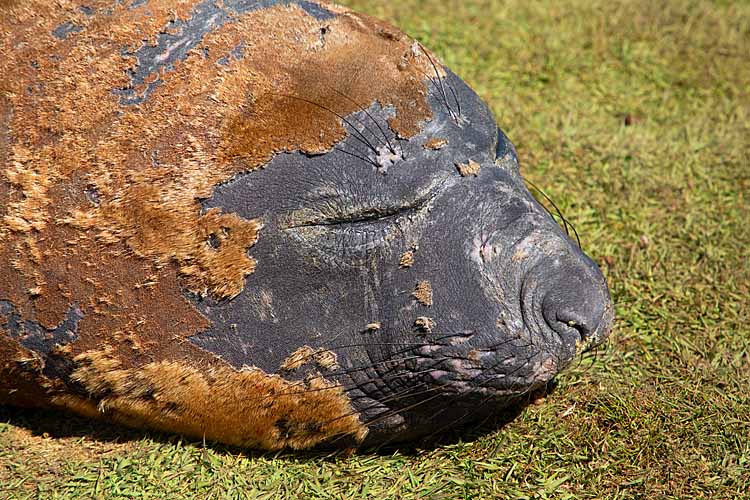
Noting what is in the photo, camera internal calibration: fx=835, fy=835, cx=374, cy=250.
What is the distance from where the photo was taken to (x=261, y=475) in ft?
8.79

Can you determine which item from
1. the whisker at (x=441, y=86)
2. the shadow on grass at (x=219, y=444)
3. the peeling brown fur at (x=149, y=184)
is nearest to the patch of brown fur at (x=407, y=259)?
the peeling brown fur at (x=149, y=184)

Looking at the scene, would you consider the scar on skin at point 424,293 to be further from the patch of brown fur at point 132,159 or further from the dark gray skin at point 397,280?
the patch of brown fur at point 132,159

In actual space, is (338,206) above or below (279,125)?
below

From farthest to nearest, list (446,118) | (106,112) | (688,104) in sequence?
(688,104) < (446,118) < (106,112)

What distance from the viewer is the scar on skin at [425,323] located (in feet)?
8.13

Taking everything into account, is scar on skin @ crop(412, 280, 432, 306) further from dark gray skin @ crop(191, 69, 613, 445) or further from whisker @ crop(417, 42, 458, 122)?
whisker @ crop(417, 42, 458, 122)

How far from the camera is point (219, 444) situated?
8.94ft

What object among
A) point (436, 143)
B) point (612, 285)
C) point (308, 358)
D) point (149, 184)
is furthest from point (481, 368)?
point (612, 285)

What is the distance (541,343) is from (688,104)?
2726mm

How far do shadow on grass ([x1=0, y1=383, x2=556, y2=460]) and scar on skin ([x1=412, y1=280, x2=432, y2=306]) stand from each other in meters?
0.51

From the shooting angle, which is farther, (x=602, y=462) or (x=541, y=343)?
(x=602, y=462)

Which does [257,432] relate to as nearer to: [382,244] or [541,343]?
[382,244]

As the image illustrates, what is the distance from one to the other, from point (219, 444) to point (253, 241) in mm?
739

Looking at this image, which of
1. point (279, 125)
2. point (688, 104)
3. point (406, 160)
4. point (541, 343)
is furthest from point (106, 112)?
point (688, 104)
